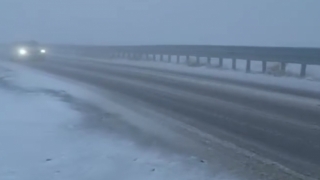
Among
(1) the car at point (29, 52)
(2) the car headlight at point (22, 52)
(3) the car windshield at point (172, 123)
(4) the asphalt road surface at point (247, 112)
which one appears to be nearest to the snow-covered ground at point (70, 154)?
(3) the car windshield at point (172, 123)

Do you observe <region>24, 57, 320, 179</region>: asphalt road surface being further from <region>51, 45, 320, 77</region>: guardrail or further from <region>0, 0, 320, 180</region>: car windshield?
<region>51, 45, 320, 77</region>: guardrail

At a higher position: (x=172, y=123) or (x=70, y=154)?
(x=70, y=154)

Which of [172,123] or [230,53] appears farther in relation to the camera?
[230,53]

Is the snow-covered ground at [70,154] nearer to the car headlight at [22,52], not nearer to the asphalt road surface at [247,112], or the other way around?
the asphalt road surface at [247,112]

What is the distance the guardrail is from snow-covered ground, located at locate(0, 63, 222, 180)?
951 centimetres

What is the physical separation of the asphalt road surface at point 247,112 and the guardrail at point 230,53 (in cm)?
337

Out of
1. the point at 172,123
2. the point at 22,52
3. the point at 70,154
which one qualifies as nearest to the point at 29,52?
the point at 22,52

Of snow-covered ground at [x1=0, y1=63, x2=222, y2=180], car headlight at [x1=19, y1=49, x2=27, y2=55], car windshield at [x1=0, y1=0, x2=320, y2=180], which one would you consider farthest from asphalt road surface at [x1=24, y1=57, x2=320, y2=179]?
car headlight at [x1=19, y1=49, x2=27, y2=55]

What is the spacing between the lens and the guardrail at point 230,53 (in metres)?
17.3

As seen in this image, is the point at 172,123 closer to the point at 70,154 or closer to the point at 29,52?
the point at 70,154

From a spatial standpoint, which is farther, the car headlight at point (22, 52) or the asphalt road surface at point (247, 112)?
the car headlight at point (22, 52)

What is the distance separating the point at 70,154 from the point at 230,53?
15494 millimetres

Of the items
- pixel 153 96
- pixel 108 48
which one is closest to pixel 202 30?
pixel 108 48

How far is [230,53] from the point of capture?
21.9 metres
